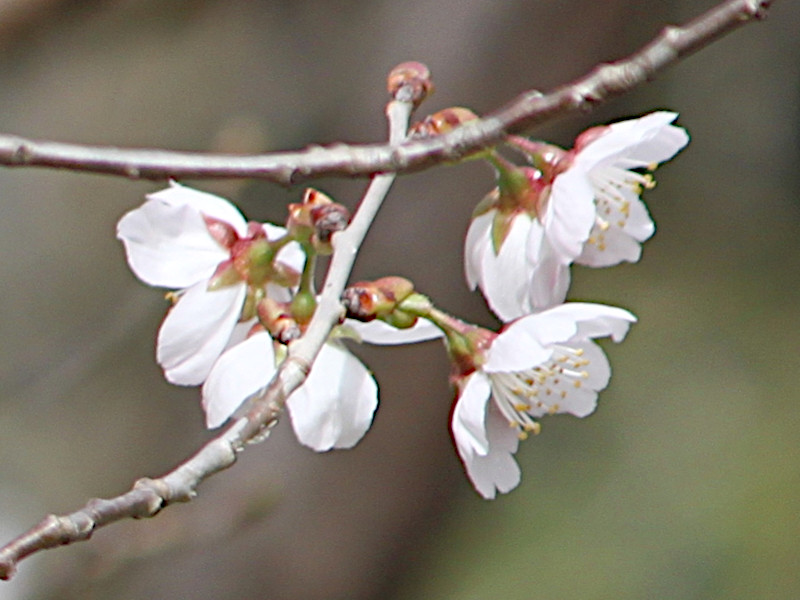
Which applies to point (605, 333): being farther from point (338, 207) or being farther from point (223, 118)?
point (223, 118)

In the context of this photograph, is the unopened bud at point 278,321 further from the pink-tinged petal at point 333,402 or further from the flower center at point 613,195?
the flower center at point 613,195

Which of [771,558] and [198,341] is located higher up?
[198,341]

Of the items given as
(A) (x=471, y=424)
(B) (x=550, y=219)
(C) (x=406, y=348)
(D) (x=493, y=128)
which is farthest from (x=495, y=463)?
(C) (x=406, y=348)

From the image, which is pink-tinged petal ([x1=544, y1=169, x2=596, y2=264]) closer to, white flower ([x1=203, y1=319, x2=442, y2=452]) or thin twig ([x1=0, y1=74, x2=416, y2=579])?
white flower ([x1=203, y1=319, x2=442, y2=452])

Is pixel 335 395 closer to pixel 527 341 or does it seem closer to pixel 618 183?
pixel 527 341

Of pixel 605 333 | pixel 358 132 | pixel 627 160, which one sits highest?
pixel 358 132

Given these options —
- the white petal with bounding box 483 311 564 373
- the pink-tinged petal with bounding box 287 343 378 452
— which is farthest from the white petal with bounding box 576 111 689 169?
the pink-tinged petal with bounding box 287 343 378 452

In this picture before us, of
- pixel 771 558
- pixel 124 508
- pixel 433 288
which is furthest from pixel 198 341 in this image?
pixel 771 558
